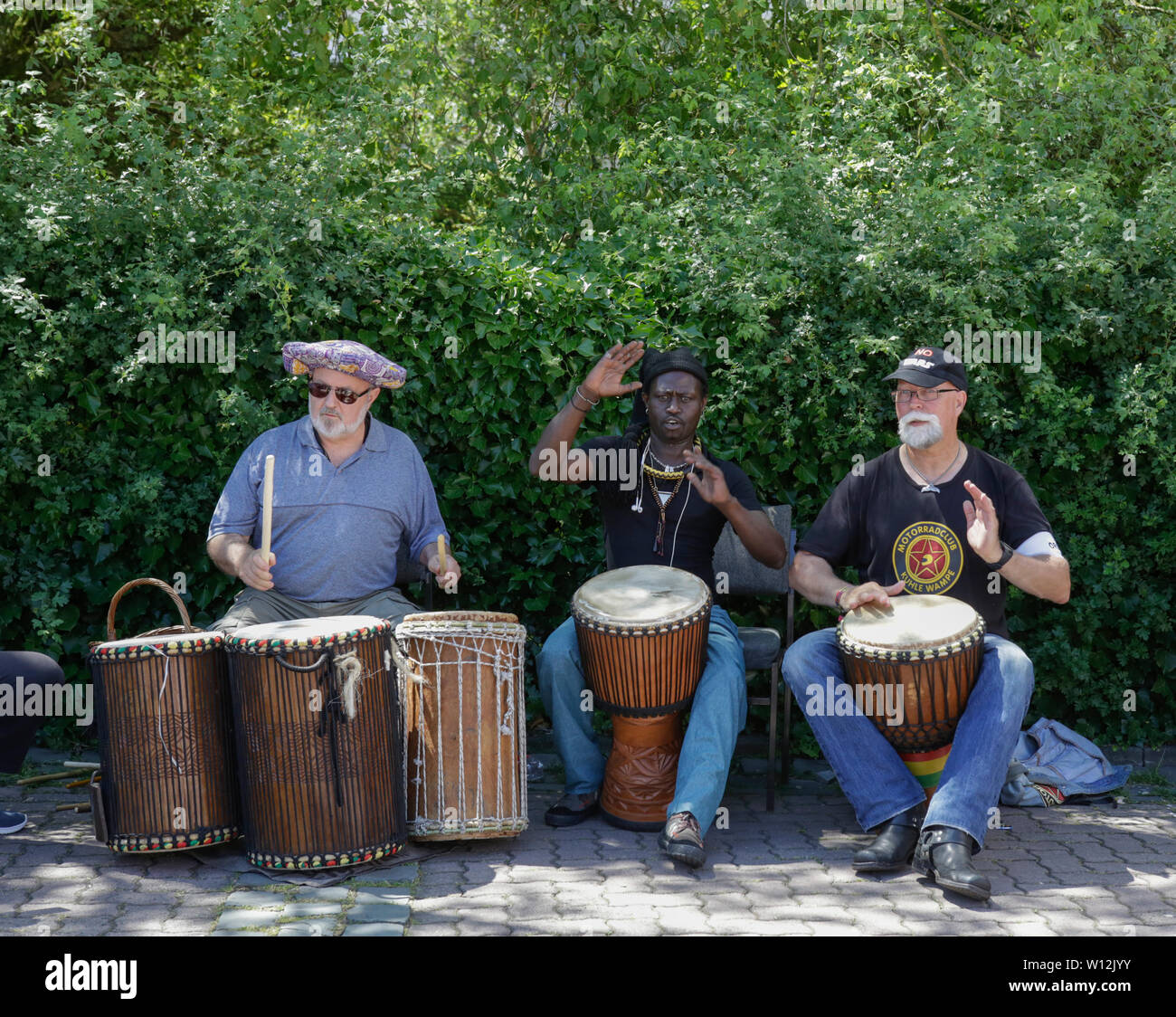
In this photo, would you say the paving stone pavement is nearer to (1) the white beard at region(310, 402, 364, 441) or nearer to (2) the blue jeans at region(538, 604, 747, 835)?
(2) the blue jeans at region(538, 604, 747, 835)

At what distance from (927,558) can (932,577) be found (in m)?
0.07

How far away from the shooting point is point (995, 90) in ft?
25.3

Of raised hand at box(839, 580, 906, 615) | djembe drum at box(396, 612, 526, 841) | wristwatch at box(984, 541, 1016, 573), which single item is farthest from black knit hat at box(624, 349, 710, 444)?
wristwatch at box(984, 541, 1016, 573)

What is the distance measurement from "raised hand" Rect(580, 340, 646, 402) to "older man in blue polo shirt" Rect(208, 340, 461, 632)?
2.56 feet

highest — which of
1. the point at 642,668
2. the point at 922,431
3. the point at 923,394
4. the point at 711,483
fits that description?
the point at 923,394

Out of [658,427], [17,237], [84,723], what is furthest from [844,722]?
[17,237]

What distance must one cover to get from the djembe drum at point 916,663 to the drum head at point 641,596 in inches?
22.1

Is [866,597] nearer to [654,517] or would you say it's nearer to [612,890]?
[654,517]

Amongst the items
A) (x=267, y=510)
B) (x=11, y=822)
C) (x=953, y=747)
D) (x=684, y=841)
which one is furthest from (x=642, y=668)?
(x=11, y=822)

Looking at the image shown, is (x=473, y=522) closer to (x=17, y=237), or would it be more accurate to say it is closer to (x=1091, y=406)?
(x=17, y=237)

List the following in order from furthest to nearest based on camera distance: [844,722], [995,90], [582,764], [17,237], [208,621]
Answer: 1. [995,90]
2. [208,621]
3. [17,237]
4. [582,764]
5. [844,722]

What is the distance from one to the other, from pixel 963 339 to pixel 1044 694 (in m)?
1.68

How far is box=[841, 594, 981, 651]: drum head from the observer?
4.05 meters

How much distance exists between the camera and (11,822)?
4375mm
